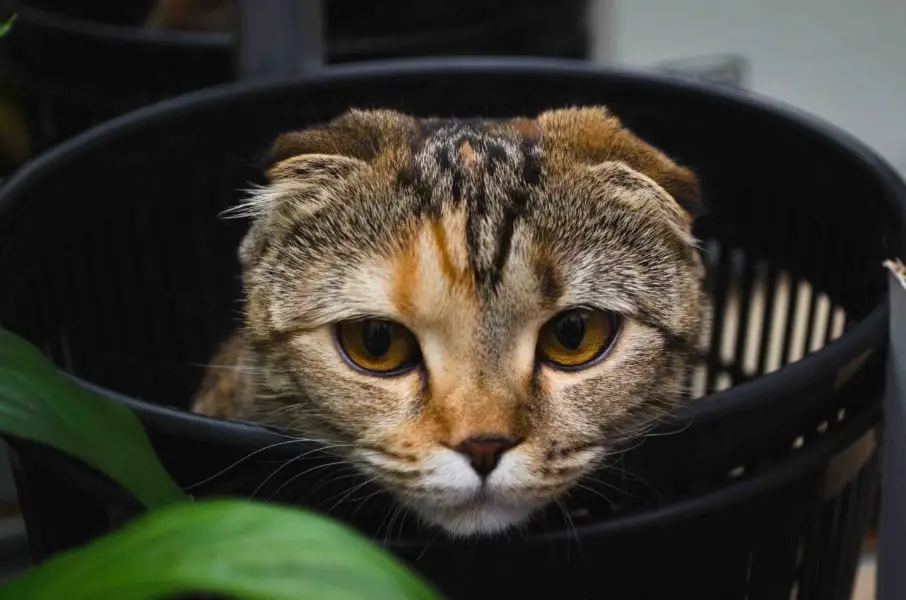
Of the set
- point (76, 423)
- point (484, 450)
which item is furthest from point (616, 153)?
point (76, 423)

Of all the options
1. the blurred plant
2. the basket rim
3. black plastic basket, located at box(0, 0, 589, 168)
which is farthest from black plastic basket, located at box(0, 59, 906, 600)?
black plastic basket, located at box(0, 0, 589, 168)

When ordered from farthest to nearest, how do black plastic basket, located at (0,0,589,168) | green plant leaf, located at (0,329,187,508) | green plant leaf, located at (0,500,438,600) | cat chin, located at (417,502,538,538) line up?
black plastic basket, located at (0,0,589,168), cat chin, located at (417,502,538,538), green plant leaf, located at (0,329,187,508), green plant leaf, located at (0,500,438,600)

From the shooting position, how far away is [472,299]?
65 cm

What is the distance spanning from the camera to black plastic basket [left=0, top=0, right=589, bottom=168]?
1.13 metres

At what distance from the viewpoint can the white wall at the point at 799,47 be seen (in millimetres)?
1653

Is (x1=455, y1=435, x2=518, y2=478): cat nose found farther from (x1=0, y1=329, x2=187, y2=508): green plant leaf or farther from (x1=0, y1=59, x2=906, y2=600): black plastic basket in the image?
(x1=0, y1=329, x2=187, y2=508): green plant leaf

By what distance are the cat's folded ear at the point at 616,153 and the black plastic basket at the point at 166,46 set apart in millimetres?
427

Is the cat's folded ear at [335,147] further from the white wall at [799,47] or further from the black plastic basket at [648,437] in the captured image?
the white wall at [799,47]

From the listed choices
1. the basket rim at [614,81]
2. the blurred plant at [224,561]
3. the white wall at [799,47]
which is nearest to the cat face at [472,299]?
the basket rim at [614,81]

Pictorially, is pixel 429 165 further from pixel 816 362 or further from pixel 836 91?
pixel 836 91

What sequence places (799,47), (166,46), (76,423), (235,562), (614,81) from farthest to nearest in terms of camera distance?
(799,47)
(166,46)
(614,81)
(76,423)
(235,562)

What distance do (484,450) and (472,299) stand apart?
9 cm

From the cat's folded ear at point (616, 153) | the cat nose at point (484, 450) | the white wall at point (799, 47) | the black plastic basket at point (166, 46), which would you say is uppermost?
the white wall at point (799, 47)

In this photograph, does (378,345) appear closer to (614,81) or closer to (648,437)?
(648,437)
